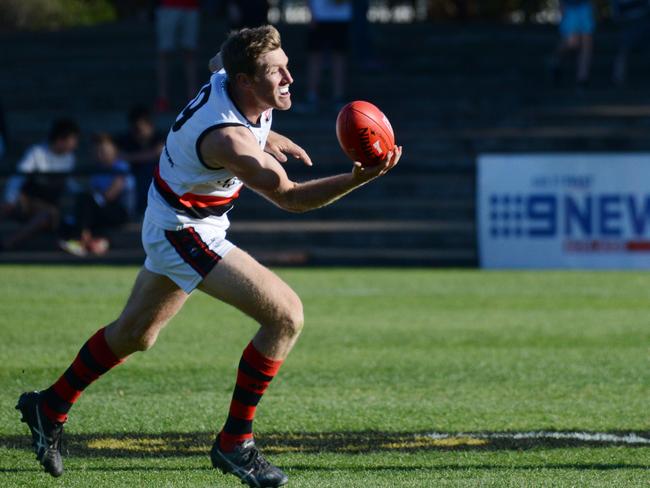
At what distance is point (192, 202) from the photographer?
18.8 feet

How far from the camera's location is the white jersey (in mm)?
5602

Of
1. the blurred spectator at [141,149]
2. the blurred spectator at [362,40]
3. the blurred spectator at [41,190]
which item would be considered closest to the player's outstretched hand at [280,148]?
the blurred spectator at [141,149]

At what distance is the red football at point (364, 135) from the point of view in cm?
556

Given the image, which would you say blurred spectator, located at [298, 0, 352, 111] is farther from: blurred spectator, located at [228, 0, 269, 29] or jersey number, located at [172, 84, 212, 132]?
jersey number, located at [172, 84, 212, 132]

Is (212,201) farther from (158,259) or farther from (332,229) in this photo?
(332,229)

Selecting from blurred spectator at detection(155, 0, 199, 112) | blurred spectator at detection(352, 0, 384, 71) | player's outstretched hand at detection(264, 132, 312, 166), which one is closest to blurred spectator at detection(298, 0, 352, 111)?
blurred spectator at detection(352, 0, 384, 71)

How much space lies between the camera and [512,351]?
9219mm

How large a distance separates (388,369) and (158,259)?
312cm

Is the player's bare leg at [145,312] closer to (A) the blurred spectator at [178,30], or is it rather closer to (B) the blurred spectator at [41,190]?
(B) the blurred spectator at [41,190]

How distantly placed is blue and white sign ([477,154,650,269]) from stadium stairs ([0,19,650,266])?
584mm

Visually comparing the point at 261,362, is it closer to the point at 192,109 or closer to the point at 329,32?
the point at 192,109

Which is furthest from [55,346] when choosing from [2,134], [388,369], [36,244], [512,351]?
[2,134]

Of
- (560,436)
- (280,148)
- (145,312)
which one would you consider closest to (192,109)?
(280,148)

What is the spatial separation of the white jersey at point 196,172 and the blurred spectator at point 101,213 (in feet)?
31.1
